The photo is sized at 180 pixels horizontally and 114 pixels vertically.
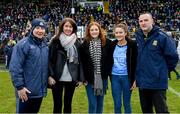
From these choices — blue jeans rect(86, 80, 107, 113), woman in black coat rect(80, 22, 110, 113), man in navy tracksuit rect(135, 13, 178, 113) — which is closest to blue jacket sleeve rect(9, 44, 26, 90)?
woman in black coat rect(80, 22, 110, 113)

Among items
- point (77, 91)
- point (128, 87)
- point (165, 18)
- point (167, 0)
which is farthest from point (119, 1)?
point (128, 87)

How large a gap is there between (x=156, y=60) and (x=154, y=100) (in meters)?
0.57

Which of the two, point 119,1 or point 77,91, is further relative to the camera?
point 119,1

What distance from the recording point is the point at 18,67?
5.95 metres

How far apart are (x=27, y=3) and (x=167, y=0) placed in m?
14.3

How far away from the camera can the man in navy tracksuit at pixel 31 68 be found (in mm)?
5977

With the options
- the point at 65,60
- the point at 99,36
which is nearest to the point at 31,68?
the point at 65,60

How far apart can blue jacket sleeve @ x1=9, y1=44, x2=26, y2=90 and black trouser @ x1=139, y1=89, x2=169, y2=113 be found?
1791 millimetres

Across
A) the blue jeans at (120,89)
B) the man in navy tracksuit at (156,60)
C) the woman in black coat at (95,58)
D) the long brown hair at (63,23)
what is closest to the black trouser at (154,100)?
the man in navy tracksuit at (156,60)

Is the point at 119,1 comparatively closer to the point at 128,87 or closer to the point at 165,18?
the point at 165,18

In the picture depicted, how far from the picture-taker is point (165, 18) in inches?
1565

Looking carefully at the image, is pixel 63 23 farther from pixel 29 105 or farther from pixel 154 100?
pixel 154 100

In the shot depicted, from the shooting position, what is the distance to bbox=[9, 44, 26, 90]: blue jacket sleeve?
5.94 m

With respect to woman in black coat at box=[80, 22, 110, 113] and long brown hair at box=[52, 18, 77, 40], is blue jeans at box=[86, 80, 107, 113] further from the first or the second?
long brown hair at box=[52, 18, 77, 40]
